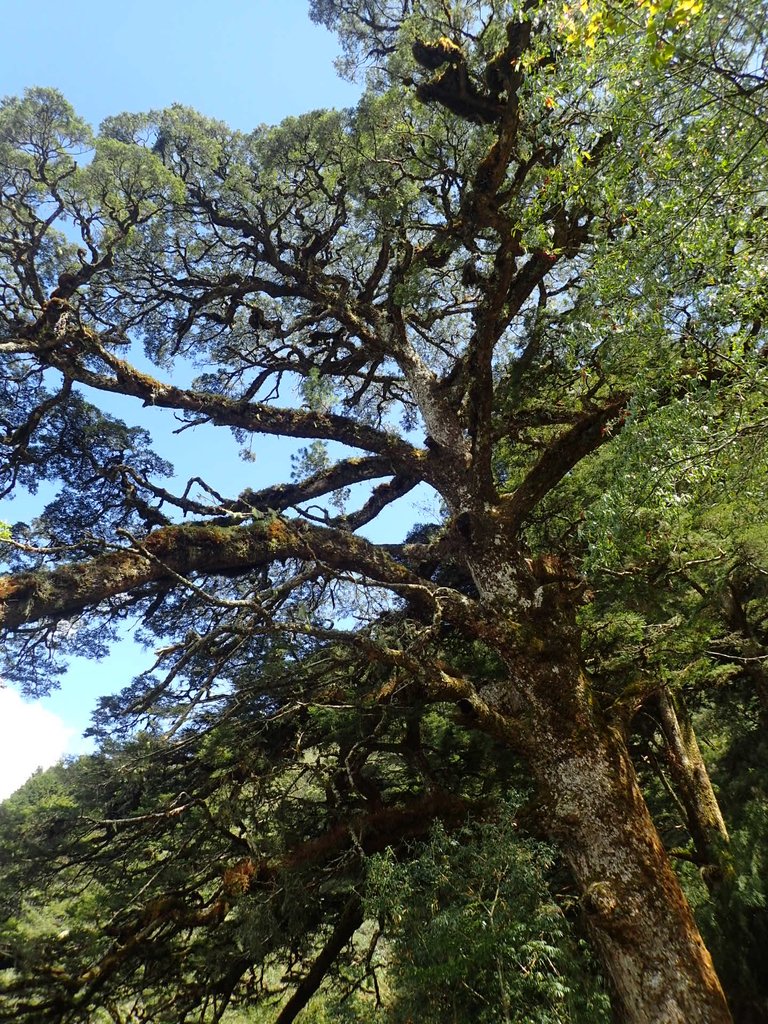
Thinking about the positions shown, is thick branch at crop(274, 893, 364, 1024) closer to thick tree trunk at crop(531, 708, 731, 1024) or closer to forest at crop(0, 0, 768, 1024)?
forest at crop(0, 0, 768, 1024)

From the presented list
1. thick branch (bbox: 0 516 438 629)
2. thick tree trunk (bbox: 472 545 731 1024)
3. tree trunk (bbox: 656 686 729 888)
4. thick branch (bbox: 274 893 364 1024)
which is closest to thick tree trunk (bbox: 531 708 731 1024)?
thick tree trunk (bbox: 472 545 731 1024)

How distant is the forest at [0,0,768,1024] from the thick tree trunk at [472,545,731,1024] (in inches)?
1.1

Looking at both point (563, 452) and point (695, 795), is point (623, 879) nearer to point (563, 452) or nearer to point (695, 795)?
point (695, 795)

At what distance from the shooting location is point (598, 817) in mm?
4836

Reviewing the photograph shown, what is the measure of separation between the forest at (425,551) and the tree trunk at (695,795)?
5 cm

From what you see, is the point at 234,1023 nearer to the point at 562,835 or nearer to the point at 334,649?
the point at 334,649

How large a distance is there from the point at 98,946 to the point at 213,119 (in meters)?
9.94

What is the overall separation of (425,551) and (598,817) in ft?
11.3

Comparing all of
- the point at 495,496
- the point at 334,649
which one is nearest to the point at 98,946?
the point at 334,649

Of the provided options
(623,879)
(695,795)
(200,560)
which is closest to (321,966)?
(623,879)

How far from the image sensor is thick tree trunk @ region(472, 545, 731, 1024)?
13.9 feet

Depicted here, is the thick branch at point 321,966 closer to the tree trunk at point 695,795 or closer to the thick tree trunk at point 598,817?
the thick tree trunk at point 598,817

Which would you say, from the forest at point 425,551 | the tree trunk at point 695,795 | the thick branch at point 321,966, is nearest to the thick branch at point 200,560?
the forest at point 425,551

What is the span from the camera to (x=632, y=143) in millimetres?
4523
